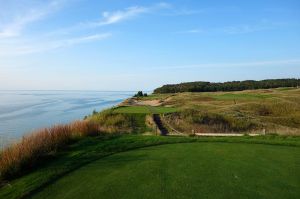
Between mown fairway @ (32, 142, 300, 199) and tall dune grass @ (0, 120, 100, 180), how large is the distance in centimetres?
188

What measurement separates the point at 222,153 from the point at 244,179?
8.66 feet

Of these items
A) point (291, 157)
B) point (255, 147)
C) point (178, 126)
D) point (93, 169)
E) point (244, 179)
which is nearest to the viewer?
point (244, 179)

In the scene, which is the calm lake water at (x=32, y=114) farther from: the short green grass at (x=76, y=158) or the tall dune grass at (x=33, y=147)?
the short green grass at (x=76, y=158)

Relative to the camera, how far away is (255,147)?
10328mm

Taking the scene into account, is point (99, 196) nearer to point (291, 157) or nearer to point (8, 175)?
point (8, 175)

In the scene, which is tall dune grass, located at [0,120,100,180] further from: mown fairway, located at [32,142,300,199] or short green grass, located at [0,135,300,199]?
mown fairway, located at [32,142,300,199]

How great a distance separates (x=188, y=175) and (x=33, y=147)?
17.2 ft

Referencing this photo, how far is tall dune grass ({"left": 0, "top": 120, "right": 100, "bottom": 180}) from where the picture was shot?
327 inches

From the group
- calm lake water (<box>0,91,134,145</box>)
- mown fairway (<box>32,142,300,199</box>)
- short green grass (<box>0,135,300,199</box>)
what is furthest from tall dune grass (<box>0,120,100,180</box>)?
mown fairway (<box>32,142,300,199</box>)

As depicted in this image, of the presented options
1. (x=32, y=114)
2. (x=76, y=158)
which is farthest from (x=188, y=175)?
(x=32, y=114)

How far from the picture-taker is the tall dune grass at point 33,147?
27.2ft

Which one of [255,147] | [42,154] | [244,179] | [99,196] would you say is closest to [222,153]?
[255,147]

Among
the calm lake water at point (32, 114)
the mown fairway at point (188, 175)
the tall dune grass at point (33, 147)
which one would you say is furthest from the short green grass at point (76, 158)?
the calm lake water at point (32, 114)

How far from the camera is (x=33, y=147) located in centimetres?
970
